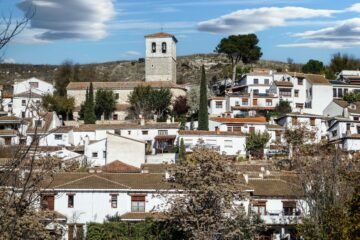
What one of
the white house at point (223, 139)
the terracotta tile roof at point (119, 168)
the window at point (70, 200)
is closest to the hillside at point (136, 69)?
the white house at point (223, 139)

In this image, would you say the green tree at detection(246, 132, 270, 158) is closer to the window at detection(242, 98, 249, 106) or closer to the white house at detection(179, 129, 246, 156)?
the white house at detection(179, 129, 246, 156)

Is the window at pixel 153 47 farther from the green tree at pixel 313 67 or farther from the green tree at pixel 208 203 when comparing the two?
the green tree at pixel 208 203

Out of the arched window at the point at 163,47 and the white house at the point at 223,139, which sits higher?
the arched window at the point at 163,47

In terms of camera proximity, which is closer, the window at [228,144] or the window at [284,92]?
the window at [228,144]

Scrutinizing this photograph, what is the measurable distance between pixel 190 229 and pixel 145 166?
1758 centimetres

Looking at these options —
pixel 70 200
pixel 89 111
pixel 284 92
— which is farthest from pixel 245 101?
pixel 70 200

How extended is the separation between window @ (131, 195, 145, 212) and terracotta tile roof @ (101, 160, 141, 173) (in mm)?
8201

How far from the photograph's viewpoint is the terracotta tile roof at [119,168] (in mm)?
44409

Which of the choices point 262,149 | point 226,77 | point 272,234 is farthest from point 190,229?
point 226,77

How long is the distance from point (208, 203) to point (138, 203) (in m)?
5.68

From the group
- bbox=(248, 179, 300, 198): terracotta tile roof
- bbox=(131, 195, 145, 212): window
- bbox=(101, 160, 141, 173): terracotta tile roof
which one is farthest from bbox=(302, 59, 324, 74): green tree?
bbox=(131, 195, 145, 212): window

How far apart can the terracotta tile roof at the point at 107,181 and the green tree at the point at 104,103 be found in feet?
112

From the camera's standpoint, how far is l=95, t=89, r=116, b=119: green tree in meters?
72.3

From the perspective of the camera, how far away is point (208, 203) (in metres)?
31.7
